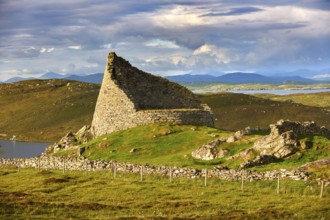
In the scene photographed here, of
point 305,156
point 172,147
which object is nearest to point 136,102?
point 172,147

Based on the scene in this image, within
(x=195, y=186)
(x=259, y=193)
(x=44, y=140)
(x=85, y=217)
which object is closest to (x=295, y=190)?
(x=259, y=193)

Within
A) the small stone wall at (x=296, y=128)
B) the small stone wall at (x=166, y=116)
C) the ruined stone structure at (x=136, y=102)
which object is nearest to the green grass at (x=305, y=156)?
the small stone wall at (x=296, y=128)

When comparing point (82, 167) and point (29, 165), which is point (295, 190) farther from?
point (29, 165)

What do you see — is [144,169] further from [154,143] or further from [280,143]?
[280,143]

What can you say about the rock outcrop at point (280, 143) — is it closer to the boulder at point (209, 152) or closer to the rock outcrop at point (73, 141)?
the boulder at point (209, 152)

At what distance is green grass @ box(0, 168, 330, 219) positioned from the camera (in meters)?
35.5

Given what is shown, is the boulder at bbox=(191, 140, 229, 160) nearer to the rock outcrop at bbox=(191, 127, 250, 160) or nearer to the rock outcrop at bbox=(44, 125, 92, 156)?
the rock outcrop at bbox=(191, 127, 250, 160)

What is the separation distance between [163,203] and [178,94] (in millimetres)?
46558

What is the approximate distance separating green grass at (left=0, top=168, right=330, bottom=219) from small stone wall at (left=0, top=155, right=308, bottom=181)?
1030 millimetres

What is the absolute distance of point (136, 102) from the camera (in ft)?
258

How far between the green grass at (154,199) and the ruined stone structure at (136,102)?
18147mm

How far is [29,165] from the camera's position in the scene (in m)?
72.9

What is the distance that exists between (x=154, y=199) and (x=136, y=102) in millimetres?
37023

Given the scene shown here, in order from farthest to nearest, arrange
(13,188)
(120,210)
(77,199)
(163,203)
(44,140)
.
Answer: (44,140) → (13,188) → (77,199) → (163,203) → (120,210)
